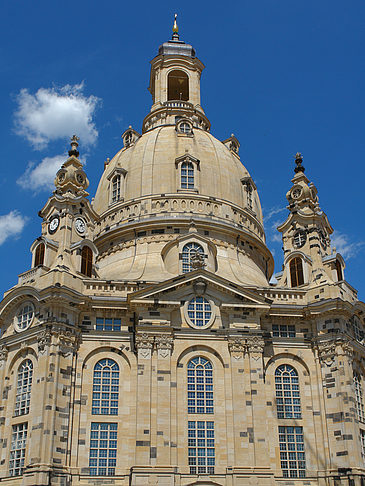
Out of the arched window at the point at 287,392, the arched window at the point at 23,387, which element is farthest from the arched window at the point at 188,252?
the arched window at the point at 23,387

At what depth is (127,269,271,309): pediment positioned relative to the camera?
4416 centimetres

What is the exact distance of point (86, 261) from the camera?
4878 centimetres

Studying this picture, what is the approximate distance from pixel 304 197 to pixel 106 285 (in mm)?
19878

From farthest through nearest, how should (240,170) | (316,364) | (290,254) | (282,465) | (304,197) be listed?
(240,170) → (304,197) → (290,254) → (316,364) → (282,465)

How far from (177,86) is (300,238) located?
95.8 feet

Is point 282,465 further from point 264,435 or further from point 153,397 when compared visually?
point 153,397

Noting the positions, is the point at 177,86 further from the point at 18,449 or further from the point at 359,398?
the point at 18,449

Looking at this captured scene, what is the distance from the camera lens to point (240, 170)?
2389 inches

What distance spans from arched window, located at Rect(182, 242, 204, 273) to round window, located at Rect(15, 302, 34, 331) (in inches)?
455

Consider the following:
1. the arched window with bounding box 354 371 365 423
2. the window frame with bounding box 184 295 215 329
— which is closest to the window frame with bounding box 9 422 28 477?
the window frame with bounding box 184 295 215 329

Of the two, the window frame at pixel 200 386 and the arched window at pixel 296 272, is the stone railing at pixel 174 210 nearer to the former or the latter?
the arched window at pixel 296 272

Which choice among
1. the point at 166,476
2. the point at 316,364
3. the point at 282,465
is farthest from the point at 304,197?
→ the point at 166,476

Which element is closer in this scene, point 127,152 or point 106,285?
point 106,285

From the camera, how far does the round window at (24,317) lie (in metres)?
44.7
